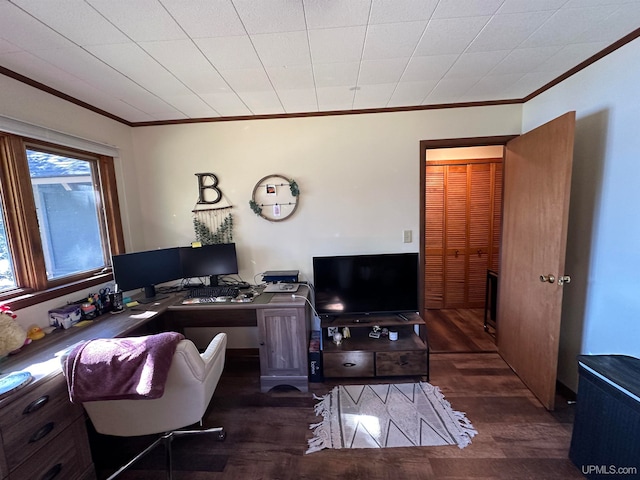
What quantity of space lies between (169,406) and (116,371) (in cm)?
35

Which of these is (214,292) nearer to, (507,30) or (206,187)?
(206,187)

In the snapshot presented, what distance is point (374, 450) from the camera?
1.62 m

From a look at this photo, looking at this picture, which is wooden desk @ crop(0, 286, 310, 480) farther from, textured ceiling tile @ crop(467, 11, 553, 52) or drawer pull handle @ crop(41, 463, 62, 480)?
textured ceiling tile @ crop(467, 11, 553, 52)

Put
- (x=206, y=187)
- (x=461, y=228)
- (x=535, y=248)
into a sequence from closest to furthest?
(x=535, y=248), (x=206, y=187), (x=461, y=228)

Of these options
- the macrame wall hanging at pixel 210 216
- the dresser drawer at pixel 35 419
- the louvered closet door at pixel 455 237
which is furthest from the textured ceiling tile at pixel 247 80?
the louvered closet door at pixel 455 237

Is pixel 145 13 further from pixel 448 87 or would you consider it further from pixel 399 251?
pixel 399 251

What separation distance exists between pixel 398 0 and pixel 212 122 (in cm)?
195

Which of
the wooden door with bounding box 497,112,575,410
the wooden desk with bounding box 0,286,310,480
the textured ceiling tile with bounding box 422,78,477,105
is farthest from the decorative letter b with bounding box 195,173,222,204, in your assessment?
the wooden door with bounding box 497,112,575,410

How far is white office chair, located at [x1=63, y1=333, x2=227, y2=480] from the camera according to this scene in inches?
51.0

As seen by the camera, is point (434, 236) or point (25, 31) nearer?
point (25, 31)

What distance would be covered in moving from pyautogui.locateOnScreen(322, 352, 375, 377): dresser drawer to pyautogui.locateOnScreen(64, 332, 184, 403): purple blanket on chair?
4.55 feet

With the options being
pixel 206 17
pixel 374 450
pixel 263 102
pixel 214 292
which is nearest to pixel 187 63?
pixel 206 17

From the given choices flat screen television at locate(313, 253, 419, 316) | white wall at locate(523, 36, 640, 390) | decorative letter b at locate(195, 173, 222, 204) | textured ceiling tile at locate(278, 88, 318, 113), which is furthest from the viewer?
decorative letter b at locate(195, 173, 222, 204)

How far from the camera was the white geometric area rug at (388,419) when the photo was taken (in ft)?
5.53
